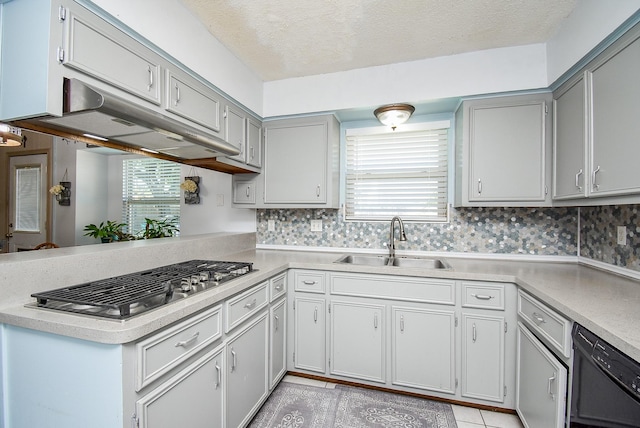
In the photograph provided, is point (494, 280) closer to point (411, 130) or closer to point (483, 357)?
point (483, 357)

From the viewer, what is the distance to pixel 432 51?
2117 millimetres

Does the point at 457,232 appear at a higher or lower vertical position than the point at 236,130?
lower

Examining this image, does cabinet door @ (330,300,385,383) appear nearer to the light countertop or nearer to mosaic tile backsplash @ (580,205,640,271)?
Result: the light countertop

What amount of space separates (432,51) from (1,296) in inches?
109

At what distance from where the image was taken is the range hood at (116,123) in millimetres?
1037

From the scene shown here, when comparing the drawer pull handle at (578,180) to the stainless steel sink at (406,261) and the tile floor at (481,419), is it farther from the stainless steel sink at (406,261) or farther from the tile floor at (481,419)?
the tile floor at (481,419)

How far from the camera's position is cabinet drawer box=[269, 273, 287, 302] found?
1.92 meters

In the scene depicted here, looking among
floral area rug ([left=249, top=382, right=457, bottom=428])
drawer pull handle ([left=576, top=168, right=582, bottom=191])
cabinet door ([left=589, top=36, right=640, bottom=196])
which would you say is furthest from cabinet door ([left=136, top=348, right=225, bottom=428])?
drawer pull handle ([left=576, top=168, right=582, bottom=191])

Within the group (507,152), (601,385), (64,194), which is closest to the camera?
(601,385)

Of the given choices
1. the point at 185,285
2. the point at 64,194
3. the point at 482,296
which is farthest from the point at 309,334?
the point at 64,194

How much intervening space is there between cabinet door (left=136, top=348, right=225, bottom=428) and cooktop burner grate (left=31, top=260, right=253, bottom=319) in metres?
0.31

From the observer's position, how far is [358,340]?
2047 millimetres

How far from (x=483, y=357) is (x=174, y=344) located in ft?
5.96

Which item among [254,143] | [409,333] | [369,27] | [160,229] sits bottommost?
[409,333]
